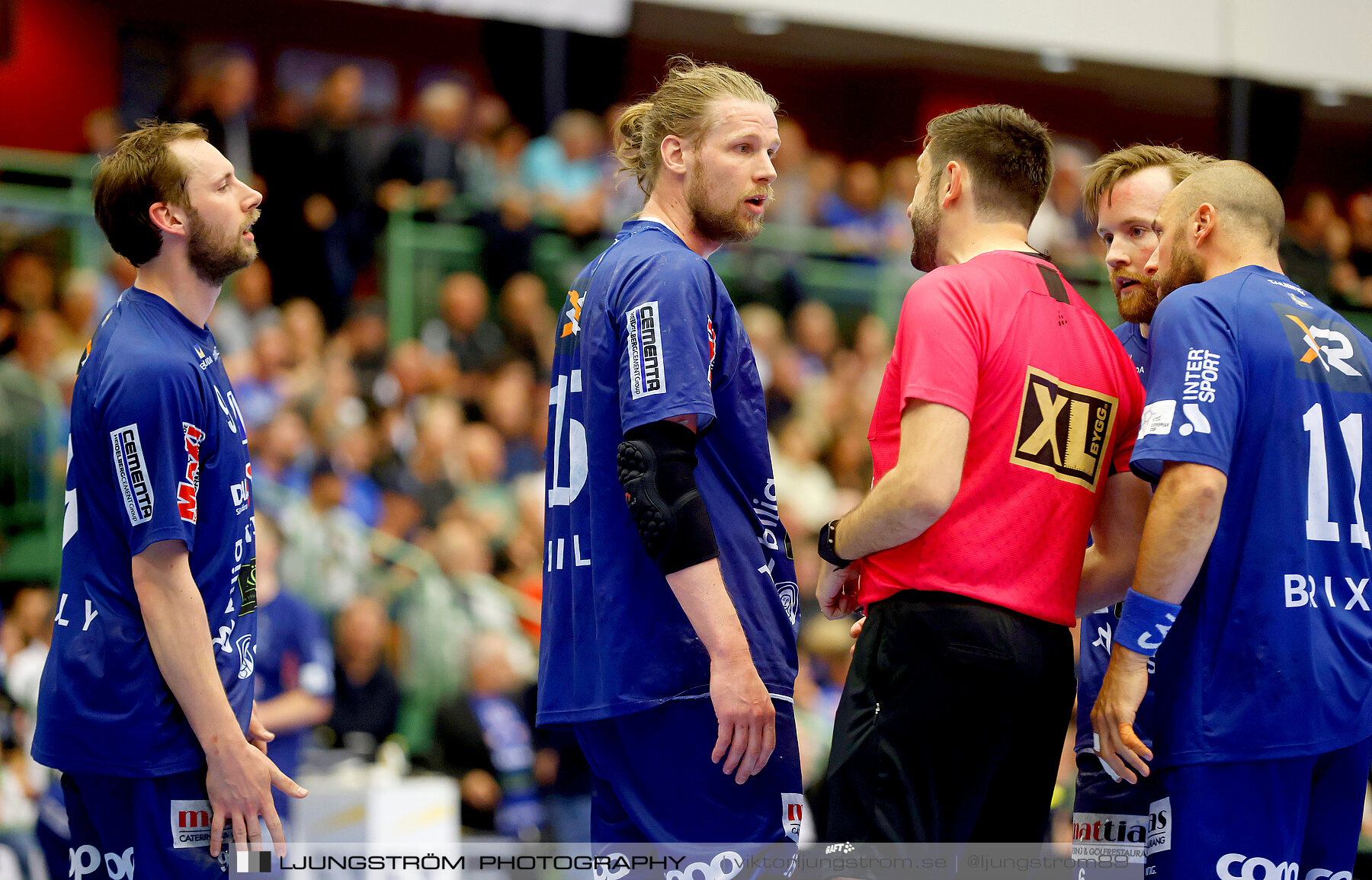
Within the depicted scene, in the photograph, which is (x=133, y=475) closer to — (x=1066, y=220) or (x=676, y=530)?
(x=676, y=530)

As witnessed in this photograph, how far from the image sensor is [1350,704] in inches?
127

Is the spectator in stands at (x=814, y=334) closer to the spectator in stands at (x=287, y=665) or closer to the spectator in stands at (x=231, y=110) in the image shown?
the spectator in stands at (x=231, y=110)

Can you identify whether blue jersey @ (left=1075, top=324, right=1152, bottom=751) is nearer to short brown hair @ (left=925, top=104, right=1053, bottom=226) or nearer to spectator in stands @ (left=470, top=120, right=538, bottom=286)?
short brown hair @ (left=925, top=104, right=1053, bottom=226)

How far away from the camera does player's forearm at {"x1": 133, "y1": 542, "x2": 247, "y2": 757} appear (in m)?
3.17

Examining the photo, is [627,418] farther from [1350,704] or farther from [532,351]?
[532,351]

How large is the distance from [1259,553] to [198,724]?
108 inches

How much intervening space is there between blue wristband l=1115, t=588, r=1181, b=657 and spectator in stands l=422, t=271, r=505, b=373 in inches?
334

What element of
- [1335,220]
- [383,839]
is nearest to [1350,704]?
[383,839]

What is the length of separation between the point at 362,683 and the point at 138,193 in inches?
237

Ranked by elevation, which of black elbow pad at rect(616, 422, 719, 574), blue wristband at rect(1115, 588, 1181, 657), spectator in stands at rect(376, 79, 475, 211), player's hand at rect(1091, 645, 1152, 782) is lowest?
player's hand at rect(1091, 645, 1152, 782)

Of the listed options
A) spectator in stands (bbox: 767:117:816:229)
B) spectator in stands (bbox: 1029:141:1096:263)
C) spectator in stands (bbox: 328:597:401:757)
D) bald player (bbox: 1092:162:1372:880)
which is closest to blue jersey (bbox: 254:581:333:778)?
spectator in stands (bbox: 328:597:401:757)

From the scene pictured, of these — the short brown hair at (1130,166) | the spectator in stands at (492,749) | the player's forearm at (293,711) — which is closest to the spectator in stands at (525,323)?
the spectator in stands at (492,749)

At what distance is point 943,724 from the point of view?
10.1 feet

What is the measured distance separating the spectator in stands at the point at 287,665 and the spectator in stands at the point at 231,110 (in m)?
3.87
